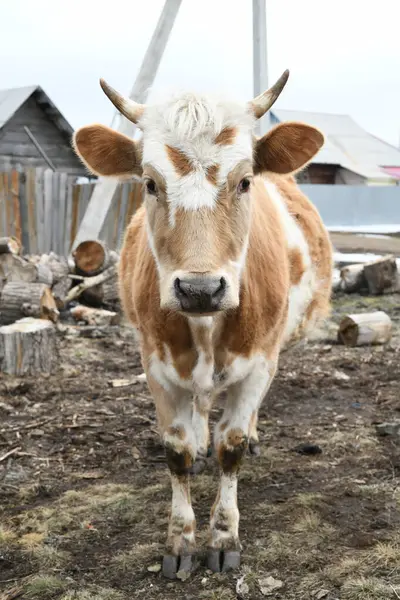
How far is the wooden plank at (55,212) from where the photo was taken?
11922 mm

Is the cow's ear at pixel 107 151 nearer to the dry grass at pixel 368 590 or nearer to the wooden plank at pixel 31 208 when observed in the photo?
the dry grass at pixel 368 590

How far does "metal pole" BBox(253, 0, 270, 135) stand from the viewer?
38.4 feet

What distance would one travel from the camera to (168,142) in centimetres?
331

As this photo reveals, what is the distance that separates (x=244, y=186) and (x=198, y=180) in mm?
352

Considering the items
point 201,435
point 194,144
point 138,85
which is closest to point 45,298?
point 201,435

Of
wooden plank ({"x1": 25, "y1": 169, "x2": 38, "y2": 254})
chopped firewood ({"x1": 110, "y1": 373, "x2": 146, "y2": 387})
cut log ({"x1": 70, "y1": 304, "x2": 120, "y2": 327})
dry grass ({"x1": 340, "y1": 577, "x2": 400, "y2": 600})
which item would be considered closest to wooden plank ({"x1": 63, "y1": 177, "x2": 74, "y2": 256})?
wooden plank ({"x1": 25, "y1": 169, "x2": 38, "y2": 254})

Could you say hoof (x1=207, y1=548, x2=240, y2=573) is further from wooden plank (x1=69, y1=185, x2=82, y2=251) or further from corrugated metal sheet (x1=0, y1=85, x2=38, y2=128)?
corrugated metal sheet (x1=0, y1=85, x2=38, y2=128)

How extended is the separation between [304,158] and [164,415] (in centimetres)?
154

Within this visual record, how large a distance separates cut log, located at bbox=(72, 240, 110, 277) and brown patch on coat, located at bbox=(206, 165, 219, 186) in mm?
6980

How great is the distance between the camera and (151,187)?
11.3 feet

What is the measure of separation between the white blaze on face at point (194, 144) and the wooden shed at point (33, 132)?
15.4 metres

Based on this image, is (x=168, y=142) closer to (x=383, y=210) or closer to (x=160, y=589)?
(x=160, y=589)

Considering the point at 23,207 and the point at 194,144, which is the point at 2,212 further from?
the point at 194,144

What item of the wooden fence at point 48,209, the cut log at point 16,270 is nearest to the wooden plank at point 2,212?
the wooden fence at point 48,209
